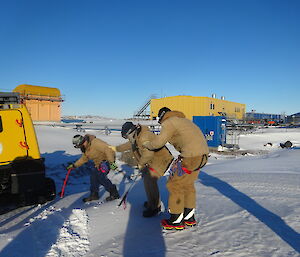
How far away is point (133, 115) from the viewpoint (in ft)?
158

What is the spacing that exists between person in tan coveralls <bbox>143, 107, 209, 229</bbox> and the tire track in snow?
Answer: 1.04 m

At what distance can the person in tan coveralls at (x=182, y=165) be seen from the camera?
3072 mm

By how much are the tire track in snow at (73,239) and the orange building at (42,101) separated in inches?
1446

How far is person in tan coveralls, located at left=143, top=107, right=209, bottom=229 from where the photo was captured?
10.1 ft

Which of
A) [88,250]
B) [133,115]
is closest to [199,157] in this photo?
[88,250]

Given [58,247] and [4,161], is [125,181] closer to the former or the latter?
[4,161]

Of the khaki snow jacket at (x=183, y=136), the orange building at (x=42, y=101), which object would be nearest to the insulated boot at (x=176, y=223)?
the khaki snow jacket at (x=183, y=136)

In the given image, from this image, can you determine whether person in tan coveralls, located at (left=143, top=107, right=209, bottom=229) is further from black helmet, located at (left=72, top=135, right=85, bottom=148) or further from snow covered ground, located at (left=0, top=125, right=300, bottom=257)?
black helmet, located at (left=72, top=135, right=85, bottom=148)

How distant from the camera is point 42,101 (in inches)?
1529

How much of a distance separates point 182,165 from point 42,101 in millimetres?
40264

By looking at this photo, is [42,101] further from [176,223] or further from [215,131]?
[176,223]

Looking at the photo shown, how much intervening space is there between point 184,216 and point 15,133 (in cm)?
345

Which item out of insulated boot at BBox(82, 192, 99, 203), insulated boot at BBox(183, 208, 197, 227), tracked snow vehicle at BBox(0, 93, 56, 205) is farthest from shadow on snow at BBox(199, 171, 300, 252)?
tracked snow vehicle at BBox(0, 93, 56, 205)

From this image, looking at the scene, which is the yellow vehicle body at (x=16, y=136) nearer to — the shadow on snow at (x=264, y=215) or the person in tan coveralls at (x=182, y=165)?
the person in tan coveralls at (x=182, y=165)
